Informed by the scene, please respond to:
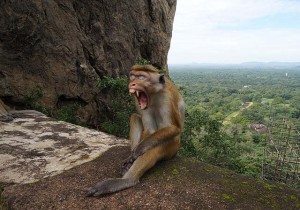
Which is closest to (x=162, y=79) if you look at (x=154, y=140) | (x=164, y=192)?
(x=154, y=140)

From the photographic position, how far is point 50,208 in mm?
3391

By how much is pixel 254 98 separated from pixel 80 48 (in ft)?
191

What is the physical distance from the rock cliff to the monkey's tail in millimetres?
7356

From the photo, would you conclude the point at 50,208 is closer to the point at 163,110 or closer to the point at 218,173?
the point at 163,110

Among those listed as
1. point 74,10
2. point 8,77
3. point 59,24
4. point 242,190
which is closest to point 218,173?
point 242,190

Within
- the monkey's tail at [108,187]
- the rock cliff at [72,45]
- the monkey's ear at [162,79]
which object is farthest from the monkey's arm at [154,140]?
the rock cliff at [72,45]

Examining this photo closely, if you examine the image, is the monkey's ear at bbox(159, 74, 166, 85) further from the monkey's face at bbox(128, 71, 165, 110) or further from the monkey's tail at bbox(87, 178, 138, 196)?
the monkey's tail at bbox(87, 178, 138, 196)

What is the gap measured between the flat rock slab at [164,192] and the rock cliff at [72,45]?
22.5ft

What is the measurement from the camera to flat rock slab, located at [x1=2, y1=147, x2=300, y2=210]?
3.34 m

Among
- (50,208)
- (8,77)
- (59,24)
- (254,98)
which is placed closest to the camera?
(50,208)

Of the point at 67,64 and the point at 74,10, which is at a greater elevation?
the point at 74,10

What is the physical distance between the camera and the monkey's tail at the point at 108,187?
11.4ft

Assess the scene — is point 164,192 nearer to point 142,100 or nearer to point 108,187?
point 108,187

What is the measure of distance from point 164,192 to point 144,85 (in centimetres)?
113
